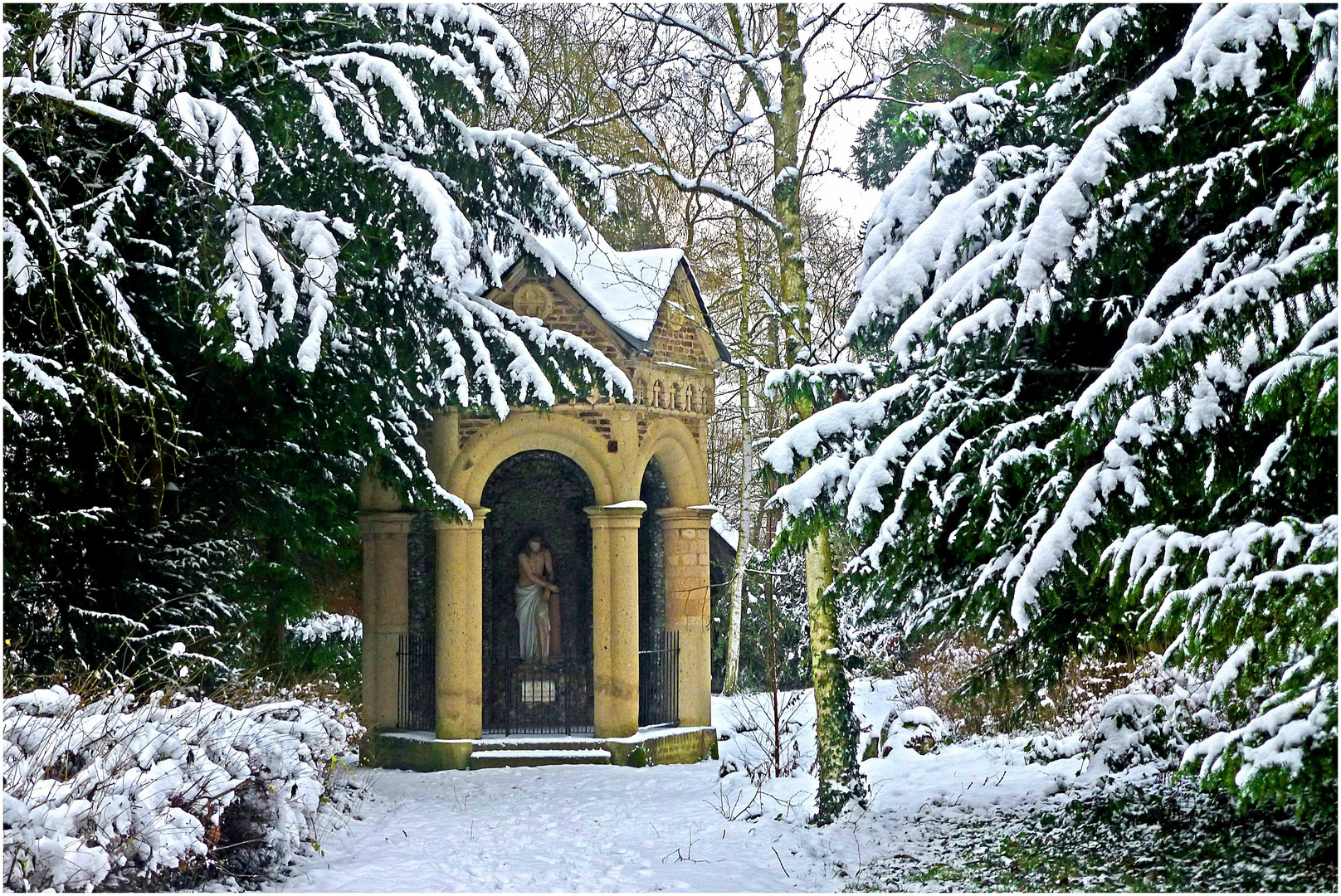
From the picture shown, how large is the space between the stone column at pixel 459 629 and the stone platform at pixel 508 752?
0.17 metres

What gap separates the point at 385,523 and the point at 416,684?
5.73 feet

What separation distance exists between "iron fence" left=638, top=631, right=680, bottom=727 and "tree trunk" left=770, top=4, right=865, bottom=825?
3.95m

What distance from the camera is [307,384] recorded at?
8.71 meters

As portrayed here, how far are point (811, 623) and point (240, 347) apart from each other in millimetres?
4237

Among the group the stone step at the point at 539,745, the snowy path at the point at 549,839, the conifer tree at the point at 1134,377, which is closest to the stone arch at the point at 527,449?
the stone step at the point at 539,745

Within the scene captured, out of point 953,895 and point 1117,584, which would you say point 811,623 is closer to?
point 953,895

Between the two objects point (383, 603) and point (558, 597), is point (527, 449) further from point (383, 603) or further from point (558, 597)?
point (383, 603)

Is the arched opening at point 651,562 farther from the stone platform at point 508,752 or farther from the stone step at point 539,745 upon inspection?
the stone step at point 539,745

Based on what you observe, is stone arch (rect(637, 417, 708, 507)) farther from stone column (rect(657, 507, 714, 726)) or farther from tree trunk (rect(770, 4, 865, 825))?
tree trunk (rect(770, 4, 865, 825))

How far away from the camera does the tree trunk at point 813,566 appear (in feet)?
27.5

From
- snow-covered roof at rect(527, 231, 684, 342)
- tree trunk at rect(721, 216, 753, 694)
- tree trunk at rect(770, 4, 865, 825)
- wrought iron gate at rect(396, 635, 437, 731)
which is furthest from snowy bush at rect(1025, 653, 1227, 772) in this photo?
tree trunk at rect(721, 216, 753, 694)

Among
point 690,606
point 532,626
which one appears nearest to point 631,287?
point 690,606

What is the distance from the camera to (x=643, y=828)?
8836 mm

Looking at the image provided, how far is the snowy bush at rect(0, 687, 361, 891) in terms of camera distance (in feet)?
16.8
